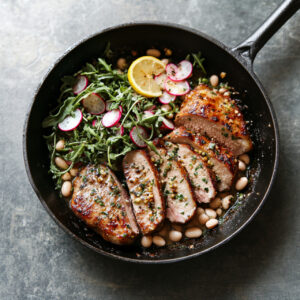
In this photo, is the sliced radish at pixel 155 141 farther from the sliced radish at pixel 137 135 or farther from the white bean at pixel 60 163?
the white bean at pixel 60 163

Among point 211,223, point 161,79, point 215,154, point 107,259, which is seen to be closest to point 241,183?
point 215,154

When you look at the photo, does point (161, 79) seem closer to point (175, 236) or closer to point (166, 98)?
point (166, 98)

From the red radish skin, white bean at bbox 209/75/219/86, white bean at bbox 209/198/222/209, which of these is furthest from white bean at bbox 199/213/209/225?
white bean at bbox 209/75/219/86

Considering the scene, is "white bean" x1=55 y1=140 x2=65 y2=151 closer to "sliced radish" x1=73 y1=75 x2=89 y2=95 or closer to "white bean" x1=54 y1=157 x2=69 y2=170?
"white bean" x1=54 y1=157 x2=69 y2=170

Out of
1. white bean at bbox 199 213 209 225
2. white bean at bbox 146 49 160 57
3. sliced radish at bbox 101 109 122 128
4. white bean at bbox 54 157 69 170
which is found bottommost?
white bean at bbox 199 213 209 225

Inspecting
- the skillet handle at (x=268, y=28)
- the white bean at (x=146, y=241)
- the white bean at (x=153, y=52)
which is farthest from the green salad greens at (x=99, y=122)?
the white bean at (x=146, y=241)

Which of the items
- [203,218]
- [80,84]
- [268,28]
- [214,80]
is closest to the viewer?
[268,28]
